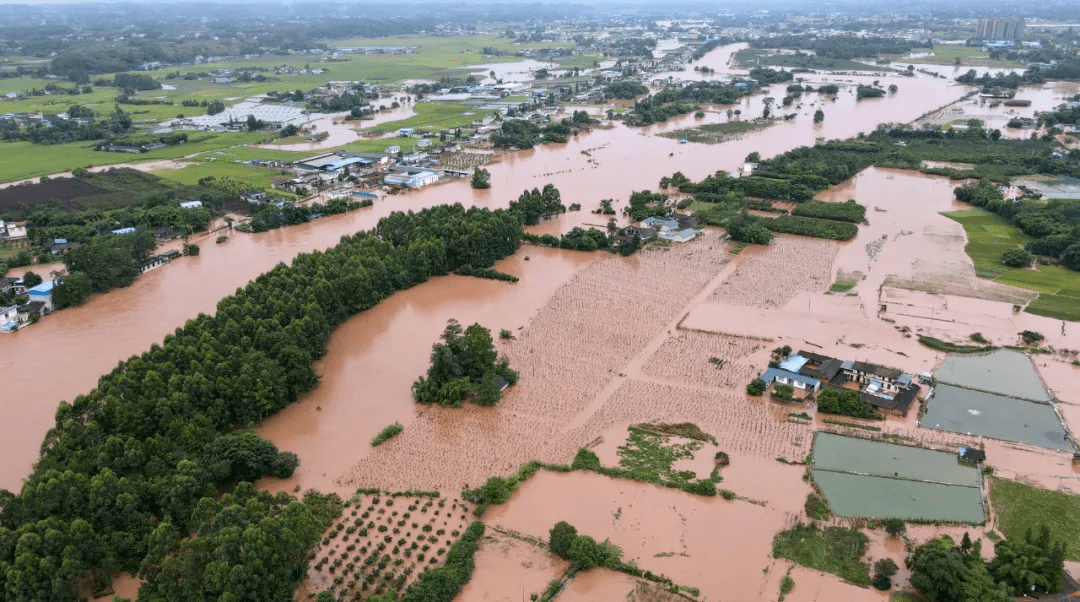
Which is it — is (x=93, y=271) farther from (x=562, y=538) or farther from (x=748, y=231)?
(x=748, y=231)

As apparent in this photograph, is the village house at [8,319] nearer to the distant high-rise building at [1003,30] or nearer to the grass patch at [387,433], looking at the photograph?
the grass patch at [387,433]

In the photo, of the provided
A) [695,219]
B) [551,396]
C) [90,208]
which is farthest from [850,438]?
[90,208]

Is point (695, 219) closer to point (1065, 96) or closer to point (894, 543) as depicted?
point (894, 543)

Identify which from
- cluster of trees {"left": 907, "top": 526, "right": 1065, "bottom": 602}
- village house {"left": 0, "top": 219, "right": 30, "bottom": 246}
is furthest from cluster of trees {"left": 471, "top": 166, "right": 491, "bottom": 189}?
cluster of trees {"left": 907, "top": 526, "right": 1065, "bottom": 602}

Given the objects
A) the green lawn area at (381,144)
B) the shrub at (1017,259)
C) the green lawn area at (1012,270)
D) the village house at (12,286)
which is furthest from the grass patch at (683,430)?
the green lawn area at (381,144)

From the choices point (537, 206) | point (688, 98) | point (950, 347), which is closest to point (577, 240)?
point (537, 206)

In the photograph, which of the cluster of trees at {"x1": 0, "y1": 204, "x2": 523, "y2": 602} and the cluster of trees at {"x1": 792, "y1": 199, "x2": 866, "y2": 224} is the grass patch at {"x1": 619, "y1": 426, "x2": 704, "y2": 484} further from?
the cluster of trees at {"x1": 792, "y1": 199, "x2": 866, "y2": 224}
